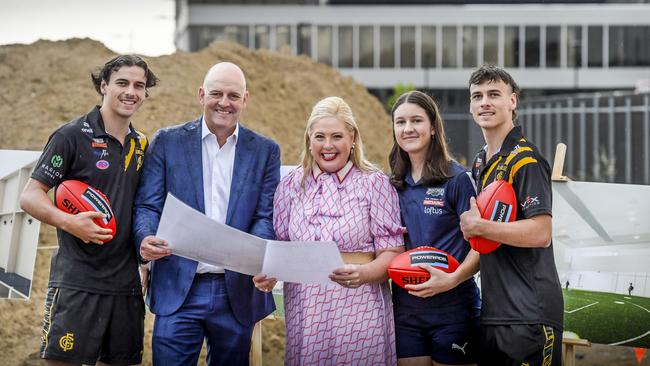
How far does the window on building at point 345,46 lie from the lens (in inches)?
1826

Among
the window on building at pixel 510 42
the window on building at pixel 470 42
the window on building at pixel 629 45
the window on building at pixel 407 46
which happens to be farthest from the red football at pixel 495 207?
the window on building at pixel 629 45

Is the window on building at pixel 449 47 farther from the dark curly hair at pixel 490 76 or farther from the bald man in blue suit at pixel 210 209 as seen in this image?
the bald man in blue suit at pixel 210 209

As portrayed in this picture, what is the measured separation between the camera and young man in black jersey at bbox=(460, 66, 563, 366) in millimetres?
4871

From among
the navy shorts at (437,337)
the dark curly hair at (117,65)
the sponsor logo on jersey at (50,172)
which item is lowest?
the navy shorts at (437,337)

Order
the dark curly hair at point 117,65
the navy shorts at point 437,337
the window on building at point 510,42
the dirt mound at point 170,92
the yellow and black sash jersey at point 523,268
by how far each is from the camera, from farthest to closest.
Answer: the window on building at point 510,42
the dirt mound at point 170,92
the dark curly hair at point 117,65
the navy shorts at point 437,337
the yellow and black sash jersey at point 523,268

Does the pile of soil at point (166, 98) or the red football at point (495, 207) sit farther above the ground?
the pile of soil at point (166, 98)

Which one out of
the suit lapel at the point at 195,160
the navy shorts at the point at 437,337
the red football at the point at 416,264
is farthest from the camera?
the suit lapel at the point at 195,160

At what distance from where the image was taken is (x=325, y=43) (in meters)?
46.2

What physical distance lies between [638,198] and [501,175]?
2.55 meters

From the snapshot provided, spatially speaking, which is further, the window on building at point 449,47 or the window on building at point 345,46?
the window on building at point 345,46

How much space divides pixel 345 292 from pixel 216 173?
3.49 feet

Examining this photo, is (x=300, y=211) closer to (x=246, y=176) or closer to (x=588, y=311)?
(x=246, y=176)

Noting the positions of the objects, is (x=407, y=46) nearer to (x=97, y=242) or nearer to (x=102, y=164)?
(x=102, y=164)

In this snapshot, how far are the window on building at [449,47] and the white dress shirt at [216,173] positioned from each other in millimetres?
41458
